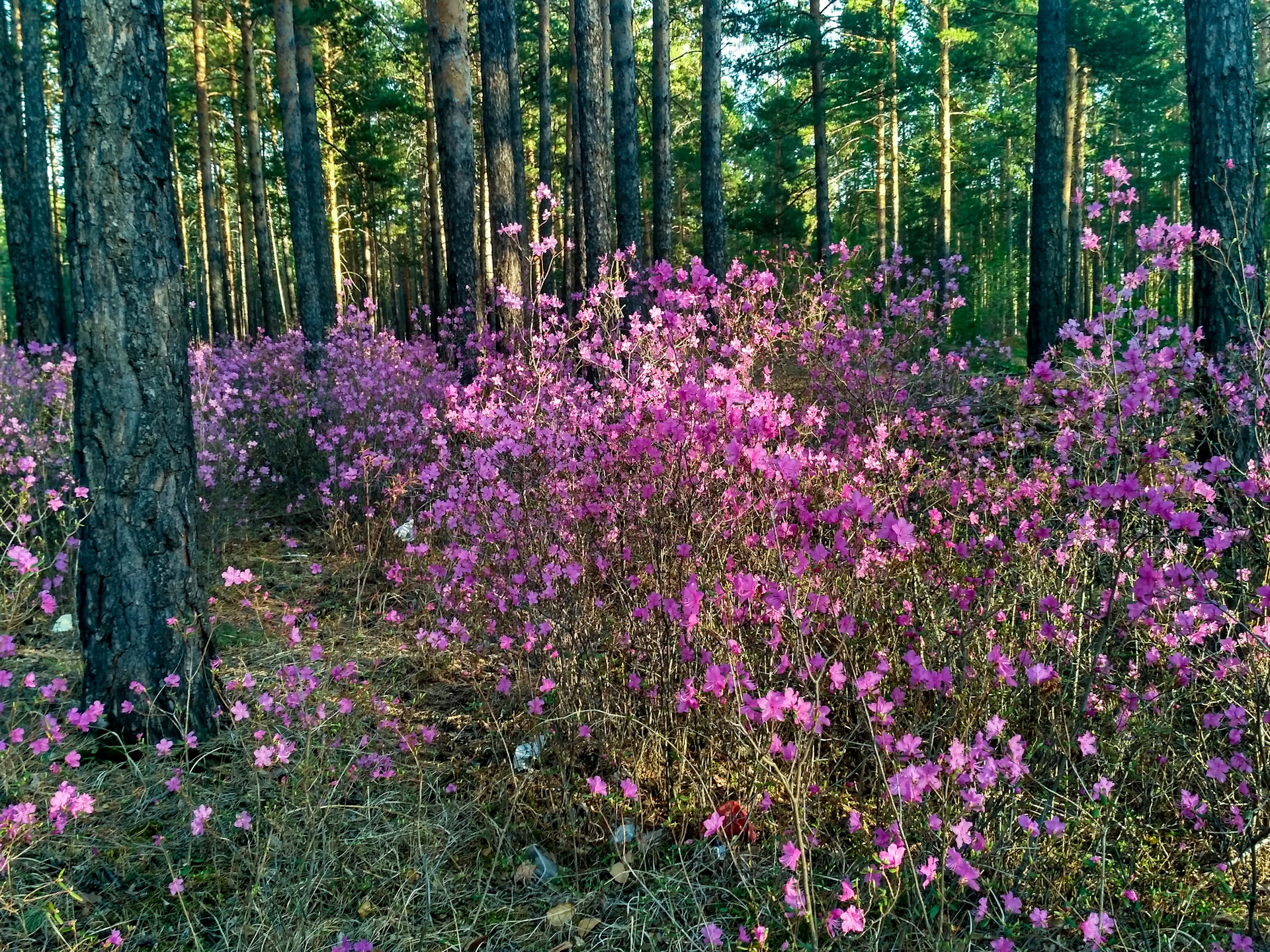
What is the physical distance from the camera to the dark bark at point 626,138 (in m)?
9.51

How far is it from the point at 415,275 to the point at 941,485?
38881mm

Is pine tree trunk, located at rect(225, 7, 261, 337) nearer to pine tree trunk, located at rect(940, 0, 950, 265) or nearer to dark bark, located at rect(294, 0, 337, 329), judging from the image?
dark bark, located at rect(294, 0, 337, 329)

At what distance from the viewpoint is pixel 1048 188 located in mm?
8125

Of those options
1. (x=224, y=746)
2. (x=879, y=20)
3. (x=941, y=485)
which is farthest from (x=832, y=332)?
(x=879, y=20)

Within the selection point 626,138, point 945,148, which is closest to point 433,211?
point 626,138

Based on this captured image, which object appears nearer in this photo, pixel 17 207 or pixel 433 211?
pixel 17 207

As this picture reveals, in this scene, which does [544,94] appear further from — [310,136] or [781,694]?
[781,694]

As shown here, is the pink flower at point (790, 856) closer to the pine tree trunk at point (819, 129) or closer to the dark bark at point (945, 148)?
the pine tree trunk at point (819, 129)

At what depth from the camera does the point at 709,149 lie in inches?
450

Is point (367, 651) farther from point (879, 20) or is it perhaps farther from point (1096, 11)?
point (1096, 11)

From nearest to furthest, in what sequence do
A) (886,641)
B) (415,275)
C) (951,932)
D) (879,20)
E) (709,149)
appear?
(951,932) → (886,641) → (709,149) → (879,20) → (415,275)

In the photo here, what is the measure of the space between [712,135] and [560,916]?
1125cm

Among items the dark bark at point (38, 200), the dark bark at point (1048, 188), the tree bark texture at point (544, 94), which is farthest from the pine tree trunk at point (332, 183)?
the dark bark at point (1048, 188)

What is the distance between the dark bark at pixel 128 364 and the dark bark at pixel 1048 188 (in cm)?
776
